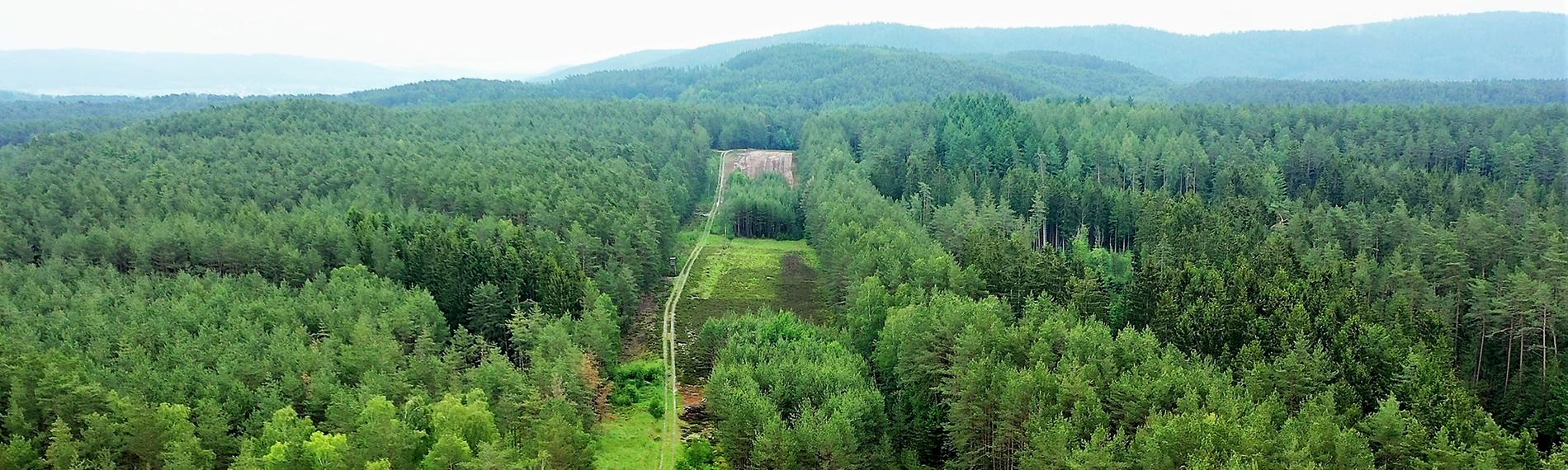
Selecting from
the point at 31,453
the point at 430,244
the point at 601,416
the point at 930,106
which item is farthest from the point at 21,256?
the point at 930,106

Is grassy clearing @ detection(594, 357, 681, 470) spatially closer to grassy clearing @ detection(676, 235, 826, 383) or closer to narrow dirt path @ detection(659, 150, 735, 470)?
narrow dirt path @ detection(659, 150, 735, 470)

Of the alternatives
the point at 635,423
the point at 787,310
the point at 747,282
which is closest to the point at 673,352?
the point at 787,310

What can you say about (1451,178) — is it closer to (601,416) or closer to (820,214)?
(820,214)

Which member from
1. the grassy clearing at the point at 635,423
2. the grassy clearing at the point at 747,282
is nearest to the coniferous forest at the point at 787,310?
the grassy clearing at the point at 635,423

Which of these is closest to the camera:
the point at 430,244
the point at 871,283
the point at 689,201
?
the point at 871,283

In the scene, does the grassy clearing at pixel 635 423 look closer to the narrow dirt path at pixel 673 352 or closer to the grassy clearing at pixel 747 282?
the narrow dirt path at pixel 673 352

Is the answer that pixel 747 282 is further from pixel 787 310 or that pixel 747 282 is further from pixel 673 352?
pixel 673 352
